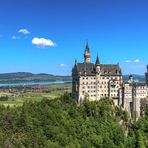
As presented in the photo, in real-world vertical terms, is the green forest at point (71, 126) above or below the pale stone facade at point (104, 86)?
below

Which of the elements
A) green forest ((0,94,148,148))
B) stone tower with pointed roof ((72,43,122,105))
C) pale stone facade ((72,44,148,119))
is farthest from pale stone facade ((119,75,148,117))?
green forest ((0,94,148,148))

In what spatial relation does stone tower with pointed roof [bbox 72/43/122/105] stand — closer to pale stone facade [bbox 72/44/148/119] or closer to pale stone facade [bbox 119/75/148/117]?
pale stone facade [bbox 72/44/148/119]

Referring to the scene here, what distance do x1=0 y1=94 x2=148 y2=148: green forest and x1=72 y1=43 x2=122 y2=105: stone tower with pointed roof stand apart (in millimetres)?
3303

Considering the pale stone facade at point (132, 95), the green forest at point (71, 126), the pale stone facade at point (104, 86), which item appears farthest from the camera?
the pale stone facade at point (132, 95)

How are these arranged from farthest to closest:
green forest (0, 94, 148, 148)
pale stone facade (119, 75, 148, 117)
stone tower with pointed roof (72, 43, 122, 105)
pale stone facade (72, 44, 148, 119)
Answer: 1. pale stone facade (119, 75, 148, 117)
2. pale stone facade (72, 44, 148, 119)
3. stone tower with pointed roof (72, 43, 122, 105)
4. green forest (0, 94, 148, 148)

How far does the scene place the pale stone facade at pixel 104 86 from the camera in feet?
378

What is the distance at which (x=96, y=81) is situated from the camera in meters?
117

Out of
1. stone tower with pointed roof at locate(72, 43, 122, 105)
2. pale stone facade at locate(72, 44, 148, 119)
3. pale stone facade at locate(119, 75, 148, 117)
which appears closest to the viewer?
stone tower with pointed roof at locate(72, 43, 122, 105)

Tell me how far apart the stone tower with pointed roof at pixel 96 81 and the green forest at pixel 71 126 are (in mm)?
3303

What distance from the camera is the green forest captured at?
271 ft

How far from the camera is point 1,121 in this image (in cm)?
8981

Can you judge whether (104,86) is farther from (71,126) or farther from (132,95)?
(71,126)

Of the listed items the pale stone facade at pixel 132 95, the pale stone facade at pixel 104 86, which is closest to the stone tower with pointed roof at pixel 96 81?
the pale stone facade at pixel 104 86

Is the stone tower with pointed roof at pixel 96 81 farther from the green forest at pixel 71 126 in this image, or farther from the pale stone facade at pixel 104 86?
the green forest at pixel 71 126
